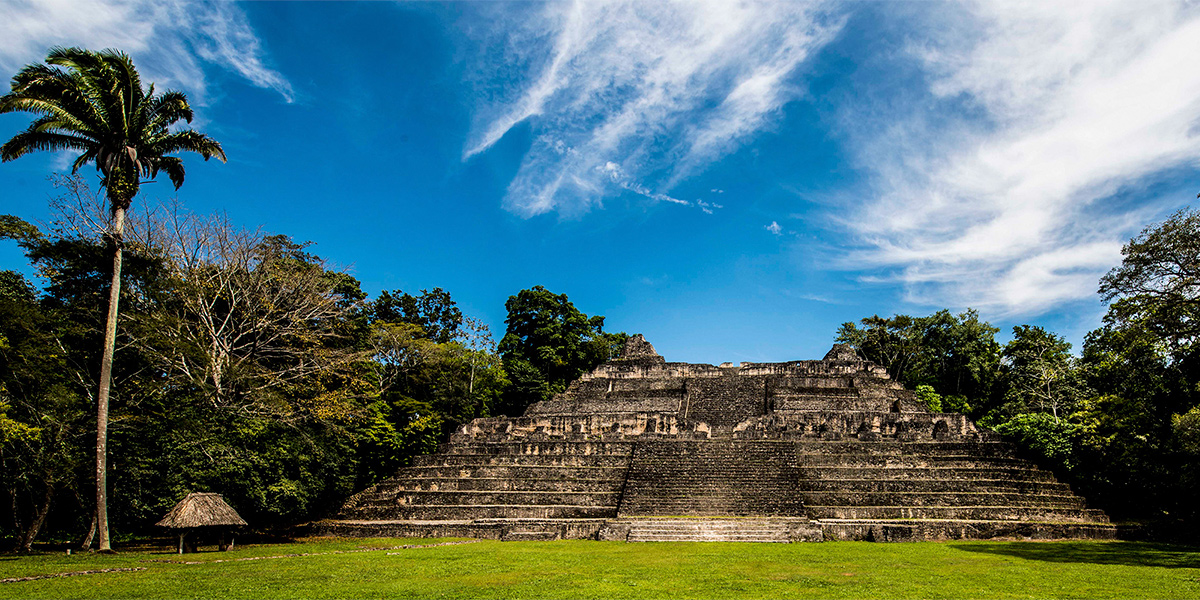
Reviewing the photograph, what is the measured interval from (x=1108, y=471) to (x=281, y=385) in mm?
23124

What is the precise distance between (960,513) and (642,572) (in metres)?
10.2

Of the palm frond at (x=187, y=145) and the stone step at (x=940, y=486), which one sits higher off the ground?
the palm frond at (x=187, y=145)

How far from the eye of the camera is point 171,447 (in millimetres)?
14828

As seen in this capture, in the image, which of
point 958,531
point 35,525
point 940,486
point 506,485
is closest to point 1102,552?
point 958,531

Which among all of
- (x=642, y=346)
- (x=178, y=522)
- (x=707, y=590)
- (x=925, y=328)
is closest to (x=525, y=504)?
(x=178, y=522)

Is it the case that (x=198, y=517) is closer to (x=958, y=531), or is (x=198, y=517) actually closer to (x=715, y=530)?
(x=715, y=530)

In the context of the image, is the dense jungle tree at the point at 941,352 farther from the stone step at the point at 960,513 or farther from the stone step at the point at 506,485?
the stone step at the point at 506,485

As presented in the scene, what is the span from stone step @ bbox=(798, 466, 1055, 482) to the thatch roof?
44.9ft

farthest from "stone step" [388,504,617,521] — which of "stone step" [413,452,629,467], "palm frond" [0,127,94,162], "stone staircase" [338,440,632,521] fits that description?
"palm frond" [0,127,94,162]

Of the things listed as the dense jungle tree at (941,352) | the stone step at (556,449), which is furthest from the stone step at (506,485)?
the dense jungle tree at (941,352)

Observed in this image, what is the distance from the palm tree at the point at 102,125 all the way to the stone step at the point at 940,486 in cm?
1593

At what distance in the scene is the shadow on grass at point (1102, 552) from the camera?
34.6 ft

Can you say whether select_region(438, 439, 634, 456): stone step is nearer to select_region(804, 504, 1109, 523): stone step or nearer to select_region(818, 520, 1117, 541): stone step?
select_region(804, 504, 1109, 523): stone step

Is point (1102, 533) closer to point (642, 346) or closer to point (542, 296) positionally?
point (642, 346)
